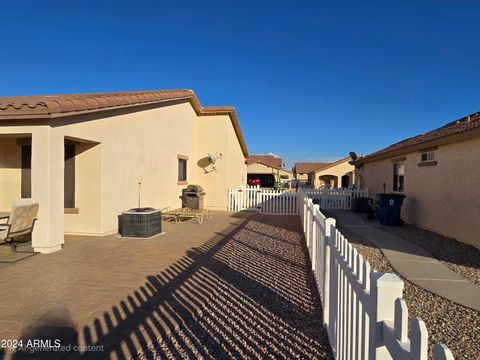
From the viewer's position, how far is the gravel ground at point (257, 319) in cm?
296

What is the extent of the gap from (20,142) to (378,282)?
31.7 feet

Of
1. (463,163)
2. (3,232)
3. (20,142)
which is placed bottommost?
(3,232)

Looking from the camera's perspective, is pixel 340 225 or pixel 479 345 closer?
pixel 479 345

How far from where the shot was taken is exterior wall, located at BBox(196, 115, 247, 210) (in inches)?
591

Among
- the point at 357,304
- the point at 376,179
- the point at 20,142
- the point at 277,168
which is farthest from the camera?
the point at 277,168

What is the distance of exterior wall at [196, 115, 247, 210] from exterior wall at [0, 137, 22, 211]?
7.92 metres

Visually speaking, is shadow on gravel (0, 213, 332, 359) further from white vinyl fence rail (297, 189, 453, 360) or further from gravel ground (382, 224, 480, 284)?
gravel ground (382, 224, 480, 284)

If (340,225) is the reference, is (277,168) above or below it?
above

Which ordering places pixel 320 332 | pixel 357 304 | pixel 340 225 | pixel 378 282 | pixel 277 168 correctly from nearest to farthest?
pixel 378 282, pixel 357 304, pixel 320 332, pixel 340 225, pixel 277 168

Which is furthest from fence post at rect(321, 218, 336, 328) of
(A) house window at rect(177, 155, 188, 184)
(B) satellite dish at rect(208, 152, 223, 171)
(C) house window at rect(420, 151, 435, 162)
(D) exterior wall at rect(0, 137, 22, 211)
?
(B) satellite dish at rect(208, 152, 223, 171)

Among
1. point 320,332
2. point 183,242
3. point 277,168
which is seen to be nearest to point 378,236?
point 183,242

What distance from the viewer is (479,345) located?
10.2 ft

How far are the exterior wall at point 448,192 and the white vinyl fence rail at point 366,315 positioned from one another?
6.43 m

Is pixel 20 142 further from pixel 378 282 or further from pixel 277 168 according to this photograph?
pixel 277 168
